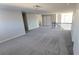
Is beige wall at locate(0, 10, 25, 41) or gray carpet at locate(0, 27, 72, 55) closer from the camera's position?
gray carpet at locate(0, 27, 72, 55)

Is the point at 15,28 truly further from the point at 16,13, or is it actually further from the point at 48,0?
the point at 48,0

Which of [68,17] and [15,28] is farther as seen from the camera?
[68,17]

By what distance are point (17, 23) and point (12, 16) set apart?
0.84 metres

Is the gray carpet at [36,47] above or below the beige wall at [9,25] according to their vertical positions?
below

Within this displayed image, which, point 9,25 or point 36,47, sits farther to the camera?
point 9,25

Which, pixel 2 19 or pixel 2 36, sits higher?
pixel 2 19

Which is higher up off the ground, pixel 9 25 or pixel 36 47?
pixel 9 25

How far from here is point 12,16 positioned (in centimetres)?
732

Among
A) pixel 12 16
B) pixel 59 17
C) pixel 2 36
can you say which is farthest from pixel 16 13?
pixel 59 17

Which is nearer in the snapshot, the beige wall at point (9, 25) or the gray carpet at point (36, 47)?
the gray carpet at point (36, 47)

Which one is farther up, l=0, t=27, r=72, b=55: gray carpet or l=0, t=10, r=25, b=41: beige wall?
l=0, t=10, r=25, b=41: beige wall
